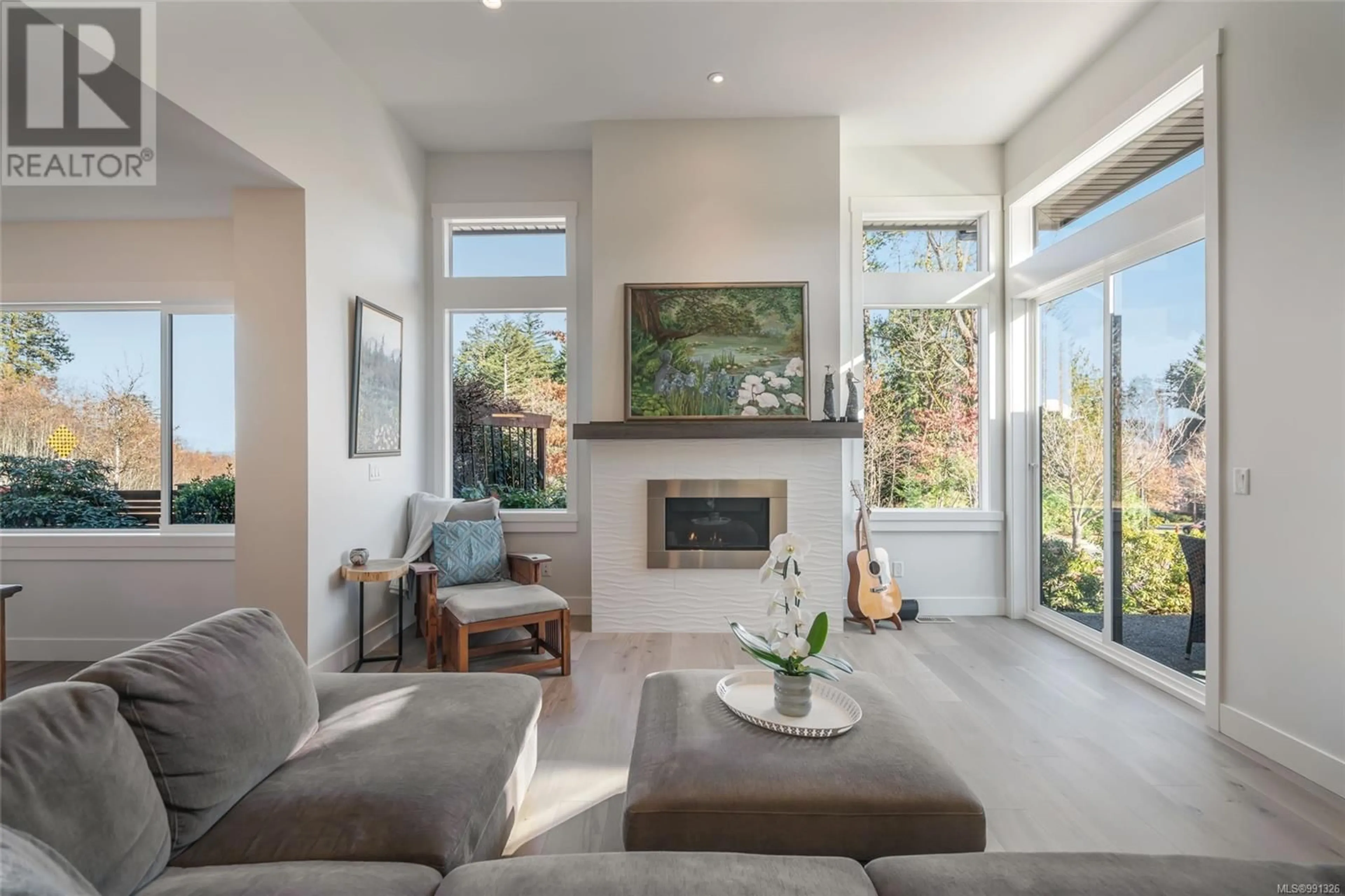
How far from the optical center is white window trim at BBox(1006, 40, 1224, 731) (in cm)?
254

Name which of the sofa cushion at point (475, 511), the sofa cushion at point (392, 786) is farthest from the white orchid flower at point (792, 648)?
the sofa cushion at point (475, 511)

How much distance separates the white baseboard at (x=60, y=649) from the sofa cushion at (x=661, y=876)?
3.60 metres

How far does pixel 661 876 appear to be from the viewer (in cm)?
110

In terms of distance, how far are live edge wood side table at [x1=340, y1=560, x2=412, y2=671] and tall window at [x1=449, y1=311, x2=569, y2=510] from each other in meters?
1.20

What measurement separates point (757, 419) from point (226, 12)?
3315 millimetres

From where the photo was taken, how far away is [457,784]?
4.67ft

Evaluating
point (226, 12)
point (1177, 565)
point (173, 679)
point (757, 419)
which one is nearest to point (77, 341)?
point (226, 12)

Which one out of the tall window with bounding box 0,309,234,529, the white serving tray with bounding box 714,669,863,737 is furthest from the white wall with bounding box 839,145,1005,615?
the tall window with bounding box 0,309,234,529

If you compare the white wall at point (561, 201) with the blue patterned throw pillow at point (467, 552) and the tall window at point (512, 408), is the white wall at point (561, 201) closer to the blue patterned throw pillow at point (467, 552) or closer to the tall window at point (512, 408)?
the tall window at point (512, 408)

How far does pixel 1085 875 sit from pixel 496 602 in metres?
2.76

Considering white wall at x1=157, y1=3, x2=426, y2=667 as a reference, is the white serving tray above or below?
below

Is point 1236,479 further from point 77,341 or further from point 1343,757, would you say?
point 77,341

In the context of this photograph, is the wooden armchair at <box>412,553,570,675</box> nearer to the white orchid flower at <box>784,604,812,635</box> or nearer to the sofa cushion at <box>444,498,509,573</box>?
the sofa cushion at <box>444,498,509,573</box>

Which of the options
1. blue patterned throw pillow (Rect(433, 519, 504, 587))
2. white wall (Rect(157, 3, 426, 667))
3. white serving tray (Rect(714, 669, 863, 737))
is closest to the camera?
white serving tray (Rect(714, 669, 863, 737))
